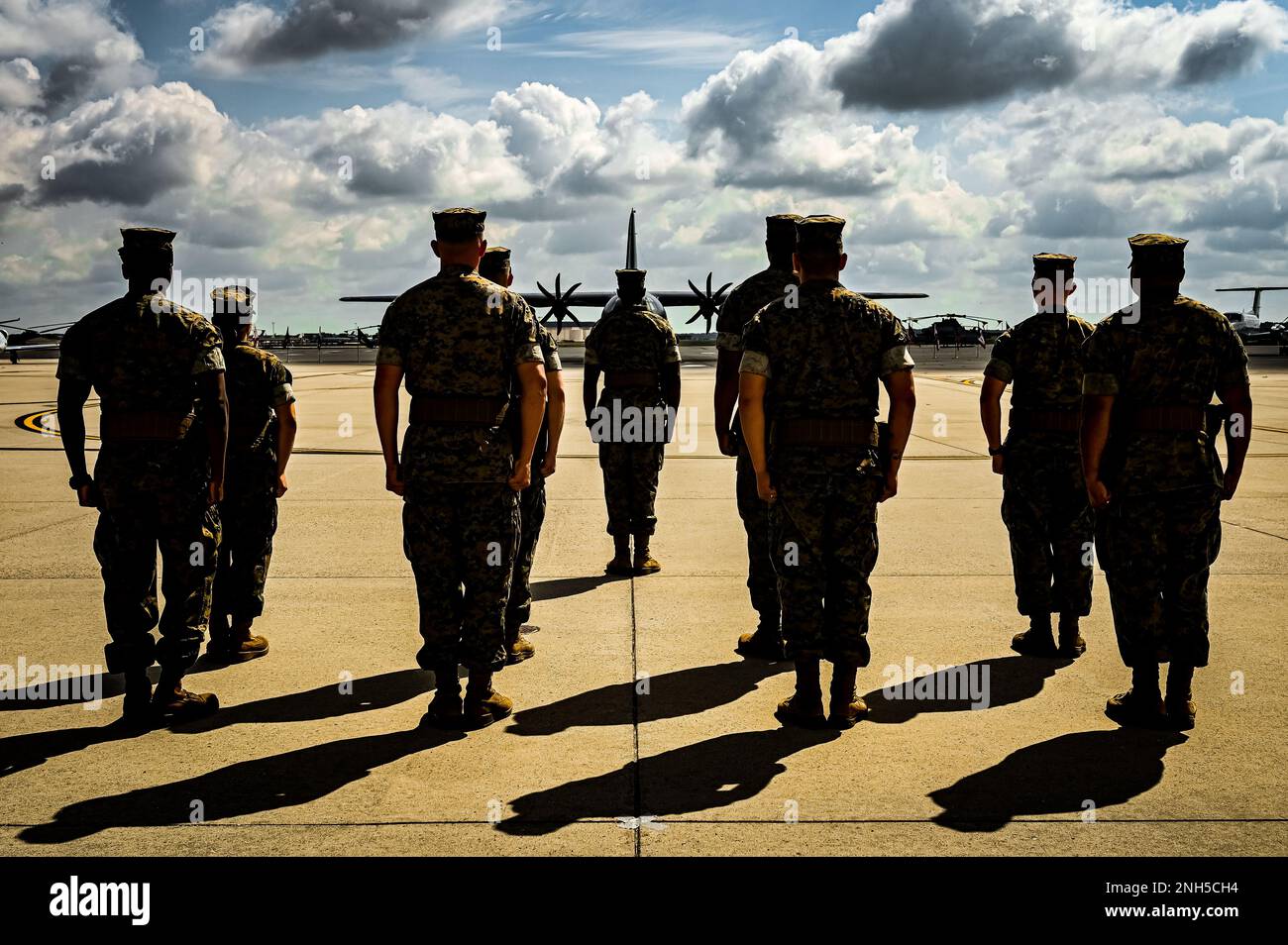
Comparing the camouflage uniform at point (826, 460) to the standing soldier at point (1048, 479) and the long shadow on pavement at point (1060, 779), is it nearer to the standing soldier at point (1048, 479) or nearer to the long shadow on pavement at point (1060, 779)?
the long shadow on pavement at point (1060, 779)

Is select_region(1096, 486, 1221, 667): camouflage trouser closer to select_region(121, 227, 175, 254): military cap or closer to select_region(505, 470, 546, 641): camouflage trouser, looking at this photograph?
select_region(505, 470, 546, 641): camouflage trouser

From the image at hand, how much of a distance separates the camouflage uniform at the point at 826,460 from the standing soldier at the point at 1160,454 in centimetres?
88

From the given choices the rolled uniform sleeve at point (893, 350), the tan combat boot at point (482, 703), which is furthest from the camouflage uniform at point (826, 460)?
the tan combat boot at point (482, 703)

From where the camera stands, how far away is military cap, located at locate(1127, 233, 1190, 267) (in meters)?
4.34

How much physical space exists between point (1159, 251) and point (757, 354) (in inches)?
65.9

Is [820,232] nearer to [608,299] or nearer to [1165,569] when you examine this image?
[1165,569]

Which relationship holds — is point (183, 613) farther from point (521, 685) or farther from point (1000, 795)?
point (1000, 795)

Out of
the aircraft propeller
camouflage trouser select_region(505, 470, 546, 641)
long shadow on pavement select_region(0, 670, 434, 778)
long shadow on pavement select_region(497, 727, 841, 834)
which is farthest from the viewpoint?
the aircraft propeller

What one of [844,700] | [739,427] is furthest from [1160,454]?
[739,427]

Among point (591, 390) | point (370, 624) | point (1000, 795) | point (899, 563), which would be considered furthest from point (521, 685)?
point (899, 563)

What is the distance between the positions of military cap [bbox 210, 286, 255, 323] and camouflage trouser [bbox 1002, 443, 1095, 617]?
396 centimetres

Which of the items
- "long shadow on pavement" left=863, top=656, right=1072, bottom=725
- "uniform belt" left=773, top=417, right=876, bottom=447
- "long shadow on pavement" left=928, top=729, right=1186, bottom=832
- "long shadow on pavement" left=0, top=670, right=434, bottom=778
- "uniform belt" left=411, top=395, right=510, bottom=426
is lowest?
"long shadow on pavement" left=928, top=729, right=1186, bottom=832

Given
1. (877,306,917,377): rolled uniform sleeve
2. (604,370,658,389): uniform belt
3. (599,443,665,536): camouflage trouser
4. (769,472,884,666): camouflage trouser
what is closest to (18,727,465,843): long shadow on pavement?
(769,472,884,666): camouflage trouser
